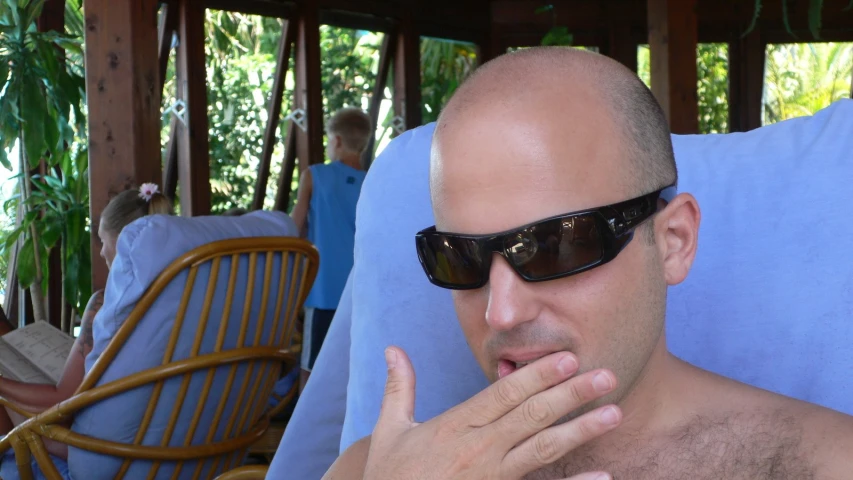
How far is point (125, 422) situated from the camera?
2.50 m

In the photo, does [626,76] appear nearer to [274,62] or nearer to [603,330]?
[603,330]

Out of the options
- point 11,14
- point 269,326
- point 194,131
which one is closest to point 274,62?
point 194,131

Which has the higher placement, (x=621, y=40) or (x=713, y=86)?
(x=621, y=40)

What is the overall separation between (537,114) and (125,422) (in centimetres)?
184

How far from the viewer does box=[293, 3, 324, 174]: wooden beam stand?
7.42m

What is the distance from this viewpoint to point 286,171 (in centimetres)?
767

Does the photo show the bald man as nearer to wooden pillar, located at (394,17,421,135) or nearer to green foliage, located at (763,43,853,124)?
wooden pillar, located at (394,17,421,135)

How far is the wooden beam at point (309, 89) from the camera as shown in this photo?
292 inches

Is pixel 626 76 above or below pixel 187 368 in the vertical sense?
above

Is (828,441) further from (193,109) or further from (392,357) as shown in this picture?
(193,109)

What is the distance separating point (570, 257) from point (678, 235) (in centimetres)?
17

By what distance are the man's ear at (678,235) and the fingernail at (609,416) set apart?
12.6 inches

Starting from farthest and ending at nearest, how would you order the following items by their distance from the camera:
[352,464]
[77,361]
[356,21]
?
[356,21] → [77,361] → [352,464]

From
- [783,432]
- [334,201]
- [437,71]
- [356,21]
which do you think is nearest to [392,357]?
[783,432]
